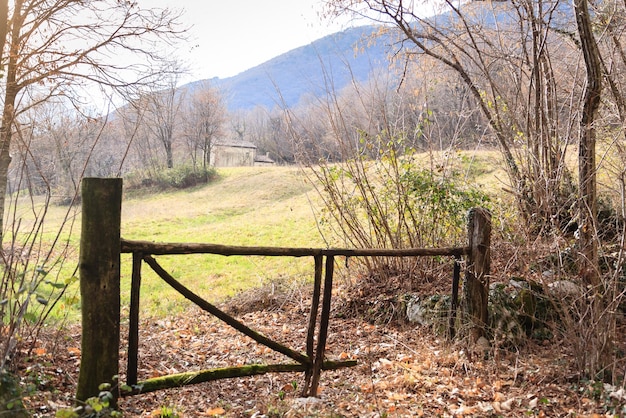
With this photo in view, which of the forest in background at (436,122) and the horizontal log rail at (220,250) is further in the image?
the forest in background at (436,122)

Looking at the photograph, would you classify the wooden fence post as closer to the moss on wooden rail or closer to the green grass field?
the green grass field

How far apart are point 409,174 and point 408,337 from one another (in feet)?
7.45

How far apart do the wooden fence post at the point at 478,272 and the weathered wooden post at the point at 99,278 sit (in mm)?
3360

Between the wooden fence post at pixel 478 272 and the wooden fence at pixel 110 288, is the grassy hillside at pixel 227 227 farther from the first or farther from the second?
the wooden fence at pixel 110 288

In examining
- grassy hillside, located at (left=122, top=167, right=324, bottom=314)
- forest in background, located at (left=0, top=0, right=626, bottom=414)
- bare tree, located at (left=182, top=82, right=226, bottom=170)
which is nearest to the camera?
forest in background, located at (left=0, top=0, right=626, bottom=414)

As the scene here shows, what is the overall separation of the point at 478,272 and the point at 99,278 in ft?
11.6

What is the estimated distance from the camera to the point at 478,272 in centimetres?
474

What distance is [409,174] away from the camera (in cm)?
668

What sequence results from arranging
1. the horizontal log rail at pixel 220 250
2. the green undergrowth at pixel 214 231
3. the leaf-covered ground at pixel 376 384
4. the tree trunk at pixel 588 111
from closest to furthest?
the horizontal log rail at pixel 220 250
the leaf-covered ground at pixel 376 384
the tree trunk at pixel 588 111
the green undergrowth at pixel 214 231

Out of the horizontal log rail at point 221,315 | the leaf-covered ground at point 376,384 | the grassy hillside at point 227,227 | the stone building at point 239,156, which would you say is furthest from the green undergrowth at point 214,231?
the stone building at point 239,156

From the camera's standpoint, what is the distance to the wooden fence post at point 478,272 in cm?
470

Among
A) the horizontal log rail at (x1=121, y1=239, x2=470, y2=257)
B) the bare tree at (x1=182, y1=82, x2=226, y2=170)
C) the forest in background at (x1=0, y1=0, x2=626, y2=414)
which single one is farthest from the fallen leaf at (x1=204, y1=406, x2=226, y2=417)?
the bare tree at (x1=182, y1=82, x2=226, y2=170)

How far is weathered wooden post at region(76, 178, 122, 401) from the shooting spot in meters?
2.63

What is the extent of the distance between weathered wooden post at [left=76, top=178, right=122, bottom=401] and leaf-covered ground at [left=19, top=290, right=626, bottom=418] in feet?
2.01
